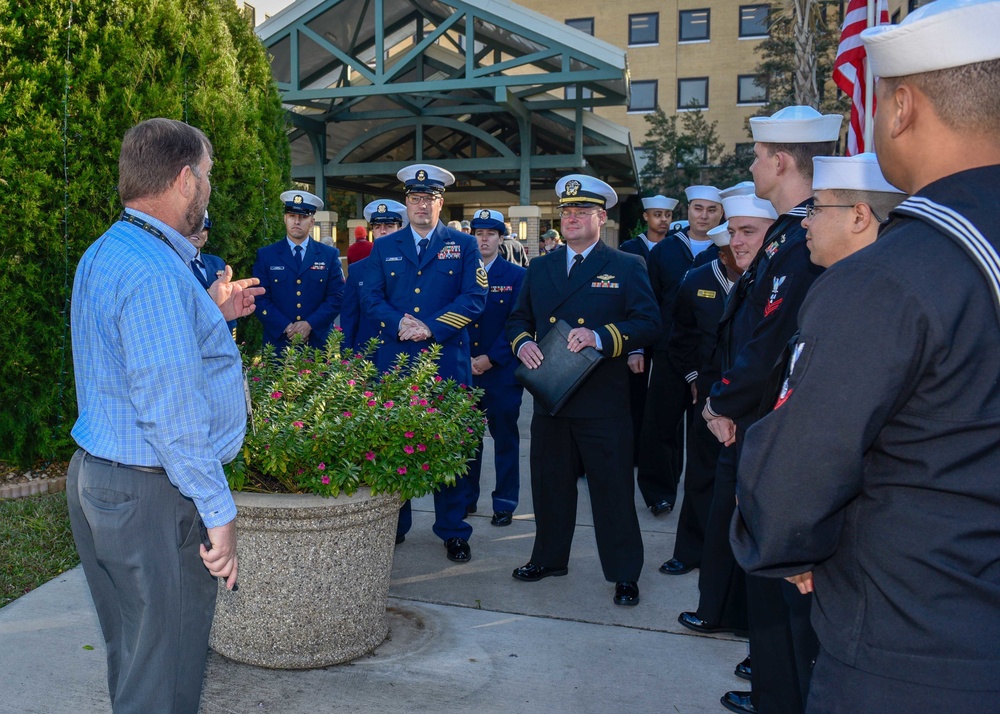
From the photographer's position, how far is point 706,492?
4.94m

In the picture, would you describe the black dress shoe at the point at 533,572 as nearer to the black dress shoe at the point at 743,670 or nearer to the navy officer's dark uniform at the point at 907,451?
the black dress shoe at the point at 743,670

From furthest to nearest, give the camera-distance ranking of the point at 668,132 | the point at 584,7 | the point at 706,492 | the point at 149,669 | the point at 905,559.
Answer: the point at 584,7 < the point at 668,132 < the point at 706,492 < the point at 149,669 < the point at 905,559

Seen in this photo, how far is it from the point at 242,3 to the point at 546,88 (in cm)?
1328

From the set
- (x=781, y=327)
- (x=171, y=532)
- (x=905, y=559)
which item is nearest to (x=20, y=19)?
(x=171, y=532)

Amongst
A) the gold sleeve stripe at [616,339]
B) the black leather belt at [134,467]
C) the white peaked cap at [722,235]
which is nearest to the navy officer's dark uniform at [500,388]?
the gold sleeve stripe at [616,339]

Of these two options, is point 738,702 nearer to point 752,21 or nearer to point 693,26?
point 752,21

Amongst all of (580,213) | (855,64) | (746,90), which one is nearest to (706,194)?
(855,64)

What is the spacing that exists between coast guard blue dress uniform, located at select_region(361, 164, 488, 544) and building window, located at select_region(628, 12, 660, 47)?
35.9m

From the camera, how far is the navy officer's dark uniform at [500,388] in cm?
600

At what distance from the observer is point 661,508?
20.2 ft

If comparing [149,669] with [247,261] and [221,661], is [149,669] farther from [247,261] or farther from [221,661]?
[247,261]

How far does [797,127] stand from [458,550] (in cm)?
315

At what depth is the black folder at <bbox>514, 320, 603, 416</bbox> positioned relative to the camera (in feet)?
14.7

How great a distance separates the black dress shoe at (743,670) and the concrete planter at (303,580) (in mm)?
1643
